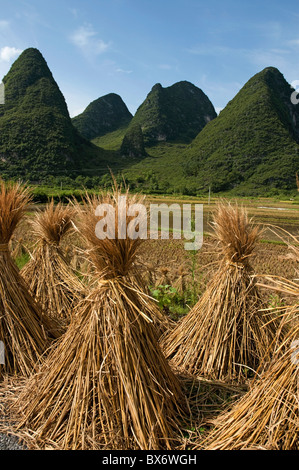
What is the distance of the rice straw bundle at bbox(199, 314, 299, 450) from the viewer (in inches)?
55.1

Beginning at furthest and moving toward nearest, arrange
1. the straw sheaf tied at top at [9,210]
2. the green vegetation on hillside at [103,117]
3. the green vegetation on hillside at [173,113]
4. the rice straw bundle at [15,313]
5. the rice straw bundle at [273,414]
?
1. the green vegetation on hillside at [103,117]
2. the green vegetation on hillside at [173,113]
3. the straw sheaf tied at top at [9,210]
4. the rice straw bundle at [15,313]
5. the rice straw bundle at [273,414]

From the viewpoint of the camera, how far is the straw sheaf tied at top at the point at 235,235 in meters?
2.62

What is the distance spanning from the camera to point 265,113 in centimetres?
7031

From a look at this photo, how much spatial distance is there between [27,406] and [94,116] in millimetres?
137653

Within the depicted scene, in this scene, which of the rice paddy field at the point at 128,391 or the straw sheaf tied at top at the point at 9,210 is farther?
the straw sheaf tied at top at the point at 9,210

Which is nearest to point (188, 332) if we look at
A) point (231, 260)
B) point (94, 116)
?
point (231, 260)

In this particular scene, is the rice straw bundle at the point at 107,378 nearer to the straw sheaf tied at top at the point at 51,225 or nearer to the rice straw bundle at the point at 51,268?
the rice straw bundle at the point at 51,268

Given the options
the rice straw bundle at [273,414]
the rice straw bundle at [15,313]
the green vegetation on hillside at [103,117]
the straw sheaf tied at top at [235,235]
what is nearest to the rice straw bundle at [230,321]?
the straw sheaf tied at top at [235,235]

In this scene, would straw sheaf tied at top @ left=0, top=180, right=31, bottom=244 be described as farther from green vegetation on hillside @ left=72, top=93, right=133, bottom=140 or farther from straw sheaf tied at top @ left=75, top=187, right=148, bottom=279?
green vegetation on hillside @ left=72, top=93, right=133, bottom=140

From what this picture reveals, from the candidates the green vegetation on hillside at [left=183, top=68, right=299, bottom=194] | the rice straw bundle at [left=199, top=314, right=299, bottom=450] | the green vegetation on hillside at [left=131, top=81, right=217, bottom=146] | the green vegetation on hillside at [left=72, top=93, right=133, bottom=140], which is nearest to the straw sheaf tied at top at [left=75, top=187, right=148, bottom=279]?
the rice straw bundle at [left=199, top=314, right=299, bottom=450]

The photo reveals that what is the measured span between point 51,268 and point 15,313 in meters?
1.23

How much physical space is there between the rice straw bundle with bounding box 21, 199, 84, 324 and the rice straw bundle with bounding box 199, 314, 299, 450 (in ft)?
8.53

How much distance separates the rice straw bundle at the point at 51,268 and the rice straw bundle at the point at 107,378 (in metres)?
1.86

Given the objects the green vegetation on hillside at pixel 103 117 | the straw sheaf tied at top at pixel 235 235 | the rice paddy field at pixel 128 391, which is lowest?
the rice paddy field at pixel 128 391
